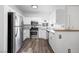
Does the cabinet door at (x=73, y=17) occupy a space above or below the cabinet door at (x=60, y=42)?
above

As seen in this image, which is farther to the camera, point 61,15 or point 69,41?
point 61,15

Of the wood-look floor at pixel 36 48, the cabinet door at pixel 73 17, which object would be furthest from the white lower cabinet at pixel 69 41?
the wood-look floor at pixel 36 48

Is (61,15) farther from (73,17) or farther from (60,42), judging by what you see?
(60,42)

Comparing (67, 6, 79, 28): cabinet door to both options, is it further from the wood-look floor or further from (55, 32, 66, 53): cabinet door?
the wood-look floor

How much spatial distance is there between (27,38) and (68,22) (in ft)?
19.6

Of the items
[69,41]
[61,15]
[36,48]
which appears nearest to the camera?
[69,41]

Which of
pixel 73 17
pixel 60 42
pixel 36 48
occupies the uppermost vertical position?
pixel 73 17

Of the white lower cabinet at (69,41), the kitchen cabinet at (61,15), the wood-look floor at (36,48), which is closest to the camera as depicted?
the white lower cabinet at (69,41)

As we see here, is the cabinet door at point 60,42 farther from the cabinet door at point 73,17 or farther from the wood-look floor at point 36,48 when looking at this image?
the wood-look floor at point 36,48

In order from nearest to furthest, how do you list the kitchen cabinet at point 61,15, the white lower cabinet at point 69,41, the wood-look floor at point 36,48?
1. the white lower cabinet at point 69,41
2. the kitchen cabinet at point 61,15
3. the wood-look floor at point 36,48

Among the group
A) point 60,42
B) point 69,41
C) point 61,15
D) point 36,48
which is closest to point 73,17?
point 61,15

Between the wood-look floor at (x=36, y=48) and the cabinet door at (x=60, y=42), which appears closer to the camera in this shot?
the cabinet door at (x=60, y=42)

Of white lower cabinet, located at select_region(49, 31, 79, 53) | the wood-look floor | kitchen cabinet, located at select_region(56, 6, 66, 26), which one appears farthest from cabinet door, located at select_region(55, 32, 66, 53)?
the wood-look floor
